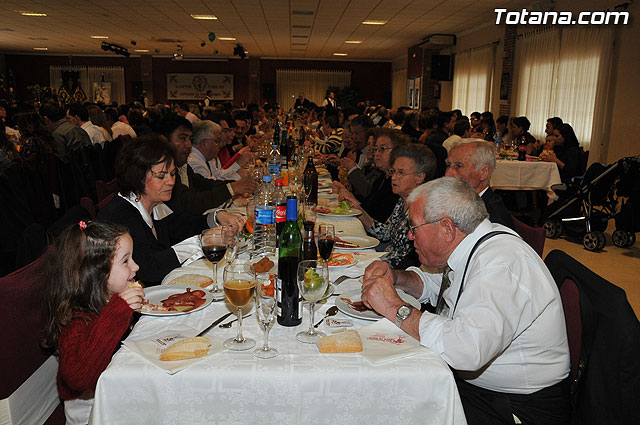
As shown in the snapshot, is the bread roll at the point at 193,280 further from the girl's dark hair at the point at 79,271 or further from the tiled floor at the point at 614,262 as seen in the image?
the tiled floor at the point at 614,262

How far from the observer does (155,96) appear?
75.6 ft

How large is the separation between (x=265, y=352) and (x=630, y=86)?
8169 mm

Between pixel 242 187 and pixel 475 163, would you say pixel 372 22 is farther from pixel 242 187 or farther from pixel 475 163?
pixel 475 163

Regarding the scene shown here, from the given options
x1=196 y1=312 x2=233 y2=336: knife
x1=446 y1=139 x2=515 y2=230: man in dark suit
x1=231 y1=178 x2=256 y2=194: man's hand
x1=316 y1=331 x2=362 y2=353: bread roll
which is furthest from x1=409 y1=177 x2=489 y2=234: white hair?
x1=231 y1=178 x2=256 y2=194: man's hand

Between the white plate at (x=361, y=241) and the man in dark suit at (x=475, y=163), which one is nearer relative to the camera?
the white plate at (x=361, y=241)

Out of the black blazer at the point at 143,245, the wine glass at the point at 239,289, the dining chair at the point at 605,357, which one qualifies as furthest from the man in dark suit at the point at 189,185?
the dining chair at the point at 605,357

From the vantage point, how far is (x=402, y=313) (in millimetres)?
1556

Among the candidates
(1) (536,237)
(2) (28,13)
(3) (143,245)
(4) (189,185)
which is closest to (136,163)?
(3) (143,245)

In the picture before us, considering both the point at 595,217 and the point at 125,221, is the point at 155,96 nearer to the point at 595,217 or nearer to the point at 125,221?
the point at 595,217

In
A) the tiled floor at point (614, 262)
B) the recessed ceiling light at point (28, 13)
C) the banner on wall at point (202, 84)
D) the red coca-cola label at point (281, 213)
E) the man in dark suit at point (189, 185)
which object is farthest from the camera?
the banner on wall at point (202, 84)

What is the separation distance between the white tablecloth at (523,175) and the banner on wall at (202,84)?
59.4 feet

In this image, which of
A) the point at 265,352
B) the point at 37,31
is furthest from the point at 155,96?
the point at 265,352

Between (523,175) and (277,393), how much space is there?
6.04m

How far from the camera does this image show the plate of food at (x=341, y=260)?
2168 millimetres
